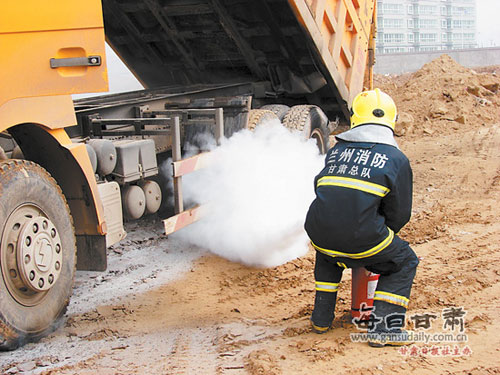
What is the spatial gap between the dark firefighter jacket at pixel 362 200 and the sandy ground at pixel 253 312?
0.56m

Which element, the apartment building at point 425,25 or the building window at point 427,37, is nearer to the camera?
the apartment building at point 425,25

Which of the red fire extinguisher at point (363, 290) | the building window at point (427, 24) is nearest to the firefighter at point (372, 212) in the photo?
the red fire extinguisher at point (363, 290)

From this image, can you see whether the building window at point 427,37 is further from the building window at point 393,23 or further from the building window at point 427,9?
the building window at point 393,23

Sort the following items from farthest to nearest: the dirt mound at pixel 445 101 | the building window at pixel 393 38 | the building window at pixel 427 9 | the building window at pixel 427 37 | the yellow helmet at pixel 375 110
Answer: the building window at pixel 427 9 < the building window at pixel 427 37 < the building window at pixel 393 38 < the dirt mound at pixel 445 101 < the yellow helmet at pixel 375 110

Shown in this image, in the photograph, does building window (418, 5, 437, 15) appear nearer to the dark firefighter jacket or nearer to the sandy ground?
the sandy ground

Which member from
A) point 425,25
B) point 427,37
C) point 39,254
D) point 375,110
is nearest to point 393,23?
point 427,37

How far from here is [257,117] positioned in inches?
243

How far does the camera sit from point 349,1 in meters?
7.34

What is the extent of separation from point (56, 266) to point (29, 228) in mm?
326

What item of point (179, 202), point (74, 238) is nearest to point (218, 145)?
point (179, 202)

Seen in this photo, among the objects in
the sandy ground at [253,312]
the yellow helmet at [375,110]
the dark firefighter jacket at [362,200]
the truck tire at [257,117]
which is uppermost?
the yellow helmet at [375,110]

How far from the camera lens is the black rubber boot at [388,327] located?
10.4 ft

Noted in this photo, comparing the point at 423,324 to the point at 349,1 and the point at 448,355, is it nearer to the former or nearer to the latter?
the point at 448,355

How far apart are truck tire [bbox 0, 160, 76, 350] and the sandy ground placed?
0.65ft
